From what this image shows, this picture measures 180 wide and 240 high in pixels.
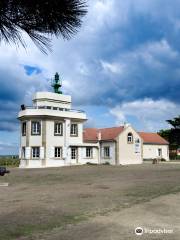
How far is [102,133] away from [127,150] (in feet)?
15.3

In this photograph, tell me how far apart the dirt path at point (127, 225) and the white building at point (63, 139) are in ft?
100

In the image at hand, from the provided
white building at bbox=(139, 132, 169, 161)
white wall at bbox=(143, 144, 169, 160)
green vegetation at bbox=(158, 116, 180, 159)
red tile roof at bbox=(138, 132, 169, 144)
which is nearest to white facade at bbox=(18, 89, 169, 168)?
white wall at bbox=(143, 144, 169, 160)

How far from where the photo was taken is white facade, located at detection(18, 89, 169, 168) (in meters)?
41.2

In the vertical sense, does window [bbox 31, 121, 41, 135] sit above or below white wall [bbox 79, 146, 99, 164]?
above

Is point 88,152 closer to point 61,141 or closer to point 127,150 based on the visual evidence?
point 61,141

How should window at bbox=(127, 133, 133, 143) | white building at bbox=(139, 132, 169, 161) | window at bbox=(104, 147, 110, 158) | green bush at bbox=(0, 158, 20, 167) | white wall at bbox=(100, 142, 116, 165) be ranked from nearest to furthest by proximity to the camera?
1. green bush at bbox=(0, 158, 20, 167)
2. white wall at bbox=(100, 142, 116, 165)
3. window at bbox=(104, 147, 110, 158)
4. window at bbox=(127, 133, 133, 143)
5. white building at bbox=(139, 132, 169, 161)

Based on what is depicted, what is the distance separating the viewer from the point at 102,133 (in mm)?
49062

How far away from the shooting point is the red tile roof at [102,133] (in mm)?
46125

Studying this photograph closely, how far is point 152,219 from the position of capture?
9.23m

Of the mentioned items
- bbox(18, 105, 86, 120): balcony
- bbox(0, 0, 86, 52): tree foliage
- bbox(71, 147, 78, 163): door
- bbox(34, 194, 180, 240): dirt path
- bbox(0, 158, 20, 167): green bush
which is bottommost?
bbox(34, 194, 180, 240): dirt path

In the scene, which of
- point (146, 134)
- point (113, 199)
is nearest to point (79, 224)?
point (113, 199)

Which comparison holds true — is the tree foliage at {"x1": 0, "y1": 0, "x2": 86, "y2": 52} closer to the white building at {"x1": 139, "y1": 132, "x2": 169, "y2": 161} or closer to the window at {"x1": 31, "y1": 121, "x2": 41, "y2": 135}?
the window at {"x1": 31, "y1": 121, "x2": 41, "y2": 135}

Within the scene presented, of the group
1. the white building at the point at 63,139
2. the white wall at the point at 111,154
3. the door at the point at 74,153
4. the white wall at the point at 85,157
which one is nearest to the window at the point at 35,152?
the white building at the point at 63,139

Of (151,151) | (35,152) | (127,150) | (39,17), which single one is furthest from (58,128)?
(39,17)
